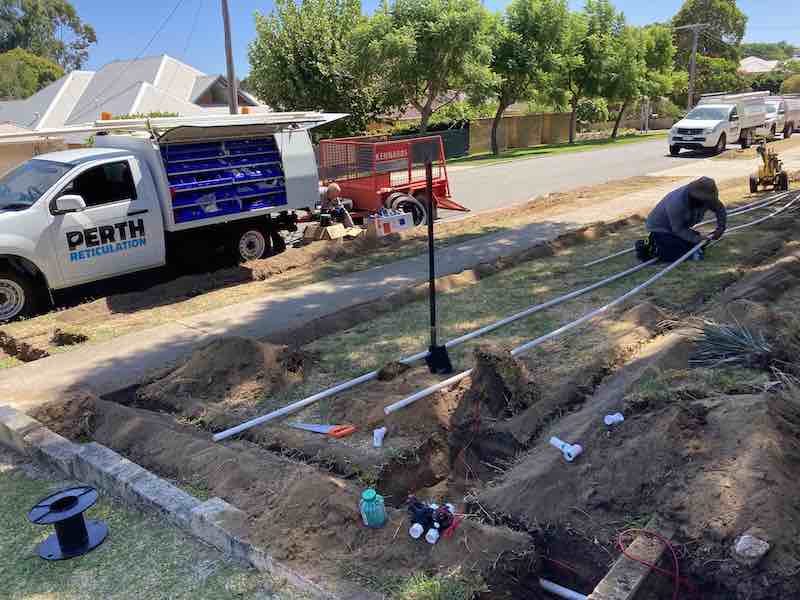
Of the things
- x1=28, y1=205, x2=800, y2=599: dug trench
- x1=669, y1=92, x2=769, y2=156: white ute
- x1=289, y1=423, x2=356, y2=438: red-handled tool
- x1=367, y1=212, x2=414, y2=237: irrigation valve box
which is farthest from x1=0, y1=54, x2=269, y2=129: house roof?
x1=289, y1=423, x2=356, y2=438: red-handled tool

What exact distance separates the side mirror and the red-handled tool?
199 inches

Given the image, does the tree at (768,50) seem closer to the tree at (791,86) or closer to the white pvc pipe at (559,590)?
the tree at (791,86)

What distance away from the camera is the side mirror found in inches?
340

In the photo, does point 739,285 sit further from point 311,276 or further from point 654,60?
point 654,60

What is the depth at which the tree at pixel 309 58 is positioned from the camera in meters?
29.2

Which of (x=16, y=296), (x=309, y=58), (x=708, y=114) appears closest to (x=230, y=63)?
(x=309, y=58)

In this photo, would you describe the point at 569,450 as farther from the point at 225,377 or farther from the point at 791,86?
the point at 791,86

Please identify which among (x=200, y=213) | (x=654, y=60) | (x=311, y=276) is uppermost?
(x=654, y=60)

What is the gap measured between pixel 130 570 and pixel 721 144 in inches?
1099

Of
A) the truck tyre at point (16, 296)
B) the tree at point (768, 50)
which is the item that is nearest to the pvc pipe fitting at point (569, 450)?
the truck tyre at point (16, 296)

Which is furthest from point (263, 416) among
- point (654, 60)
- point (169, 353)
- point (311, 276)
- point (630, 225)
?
point (654, 60)

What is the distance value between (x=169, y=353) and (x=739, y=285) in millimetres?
6579

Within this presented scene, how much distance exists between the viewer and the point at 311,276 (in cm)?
1060

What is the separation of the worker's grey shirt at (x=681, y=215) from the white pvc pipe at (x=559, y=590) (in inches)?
270
